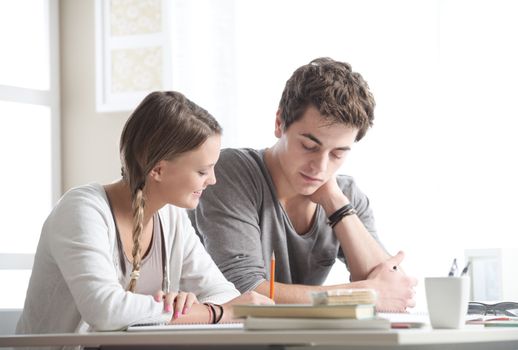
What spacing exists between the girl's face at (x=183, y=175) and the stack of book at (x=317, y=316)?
643 millimetres

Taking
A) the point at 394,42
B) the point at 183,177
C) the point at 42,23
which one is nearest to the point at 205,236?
the point at 183,177

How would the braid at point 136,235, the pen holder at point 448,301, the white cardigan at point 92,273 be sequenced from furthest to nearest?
the braid at point 136,235 < the white cardigan at point 92,273 < the pen holder at point 448,301

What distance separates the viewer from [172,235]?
6.52 feet

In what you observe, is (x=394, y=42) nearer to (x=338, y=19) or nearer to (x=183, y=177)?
(x=338, y=19)

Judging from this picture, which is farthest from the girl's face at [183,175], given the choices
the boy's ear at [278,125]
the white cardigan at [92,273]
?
the boy's ear at [278,125]

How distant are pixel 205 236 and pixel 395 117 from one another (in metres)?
1.23

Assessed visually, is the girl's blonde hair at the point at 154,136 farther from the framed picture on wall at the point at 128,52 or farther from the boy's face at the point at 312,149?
the framed picture on wall at the point at 128,52

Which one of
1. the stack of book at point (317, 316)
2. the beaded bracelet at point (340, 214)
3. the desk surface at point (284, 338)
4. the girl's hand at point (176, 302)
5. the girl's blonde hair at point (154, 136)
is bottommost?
the girl's hand at point (176, 302)

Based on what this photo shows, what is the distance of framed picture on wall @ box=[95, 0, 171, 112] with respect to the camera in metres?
3.86

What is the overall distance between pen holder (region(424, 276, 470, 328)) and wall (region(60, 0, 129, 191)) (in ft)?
9.00

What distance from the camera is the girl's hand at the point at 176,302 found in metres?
1.59

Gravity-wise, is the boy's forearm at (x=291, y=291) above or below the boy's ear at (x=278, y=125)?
below

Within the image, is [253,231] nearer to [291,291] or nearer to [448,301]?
[291,291]

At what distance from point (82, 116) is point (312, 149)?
208 cm
